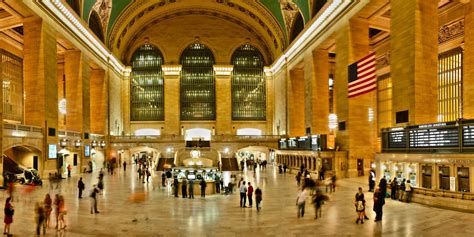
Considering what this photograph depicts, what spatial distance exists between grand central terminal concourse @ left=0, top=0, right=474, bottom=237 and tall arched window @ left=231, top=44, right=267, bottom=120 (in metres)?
0.18

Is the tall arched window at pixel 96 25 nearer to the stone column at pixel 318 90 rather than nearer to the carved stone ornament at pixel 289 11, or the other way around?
the carved stone ornament at pixel 289 11

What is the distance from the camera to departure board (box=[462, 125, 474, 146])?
41.0 ft

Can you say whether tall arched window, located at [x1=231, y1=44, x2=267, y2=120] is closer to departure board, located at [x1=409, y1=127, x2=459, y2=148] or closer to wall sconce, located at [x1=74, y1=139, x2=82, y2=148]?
wall sconce, located at [x1=74, y1=139, x2=82, y2=148]

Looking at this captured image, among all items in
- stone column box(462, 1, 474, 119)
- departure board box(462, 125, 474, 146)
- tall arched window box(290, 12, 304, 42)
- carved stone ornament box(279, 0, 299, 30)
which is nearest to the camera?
departure board box(462, 125, 474, 146)

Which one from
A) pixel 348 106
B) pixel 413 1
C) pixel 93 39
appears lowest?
pixel 348 106

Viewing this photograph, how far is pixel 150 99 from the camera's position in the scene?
156ft

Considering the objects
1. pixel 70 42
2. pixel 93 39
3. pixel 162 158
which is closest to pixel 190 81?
pixel 162 158

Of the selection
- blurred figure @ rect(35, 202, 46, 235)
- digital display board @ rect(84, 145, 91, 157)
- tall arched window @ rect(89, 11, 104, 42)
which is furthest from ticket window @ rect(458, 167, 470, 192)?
tall arched window @ rect(89, 11, 104, 42)

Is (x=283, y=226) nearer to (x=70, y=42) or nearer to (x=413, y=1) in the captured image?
(x=413, y=1)

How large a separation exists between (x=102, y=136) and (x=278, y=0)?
2191 cm

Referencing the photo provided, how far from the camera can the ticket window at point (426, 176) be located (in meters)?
13.9

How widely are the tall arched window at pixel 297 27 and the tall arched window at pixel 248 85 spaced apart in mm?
11516

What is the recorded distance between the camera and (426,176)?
1409 cm

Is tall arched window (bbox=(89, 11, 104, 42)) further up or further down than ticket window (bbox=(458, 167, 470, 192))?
further up
